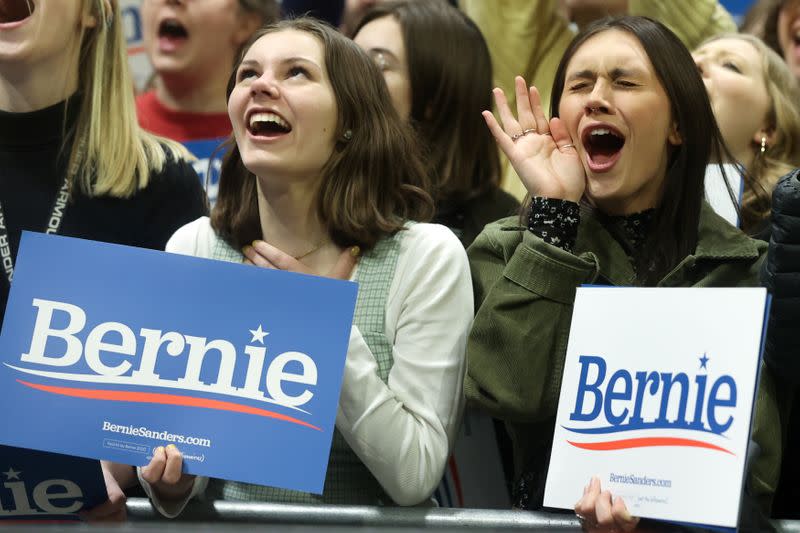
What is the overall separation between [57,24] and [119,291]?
97 centimetres

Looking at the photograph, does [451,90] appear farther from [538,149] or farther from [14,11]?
[14,11]

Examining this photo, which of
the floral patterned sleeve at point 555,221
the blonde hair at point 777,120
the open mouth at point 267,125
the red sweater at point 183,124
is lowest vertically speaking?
the floral patterned sleeve at point 555,221

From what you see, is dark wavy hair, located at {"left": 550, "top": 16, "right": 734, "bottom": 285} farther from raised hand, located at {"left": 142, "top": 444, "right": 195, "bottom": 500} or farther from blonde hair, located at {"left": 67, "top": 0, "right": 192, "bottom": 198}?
blonde hair, located at {"left": 67, "top": 0, "right": 192, "bottom": 198}

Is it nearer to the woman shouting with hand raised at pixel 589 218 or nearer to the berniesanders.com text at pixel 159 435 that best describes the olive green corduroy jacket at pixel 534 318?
the woman shouting with hand raised at pixel 589 218

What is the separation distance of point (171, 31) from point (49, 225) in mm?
1457

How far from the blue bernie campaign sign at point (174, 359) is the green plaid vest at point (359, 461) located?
30 centimetres

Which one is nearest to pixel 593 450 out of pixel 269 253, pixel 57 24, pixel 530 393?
pixel 530 393

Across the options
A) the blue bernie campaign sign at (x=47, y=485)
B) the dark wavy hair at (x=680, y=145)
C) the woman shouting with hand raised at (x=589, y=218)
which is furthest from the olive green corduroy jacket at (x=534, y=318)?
the blue bernie campaign sign at (x=47, y=485)

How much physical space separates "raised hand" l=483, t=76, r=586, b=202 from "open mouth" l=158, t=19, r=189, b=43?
1754 millimetres

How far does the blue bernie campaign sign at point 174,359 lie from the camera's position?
205 cm

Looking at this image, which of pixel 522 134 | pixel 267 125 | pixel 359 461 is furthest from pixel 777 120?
pixel 359 461

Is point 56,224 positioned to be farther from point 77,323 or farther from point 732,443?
point 732,443

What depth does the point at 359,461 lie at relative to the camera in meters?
2.37

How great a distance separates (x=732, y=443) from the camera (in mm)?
1836
